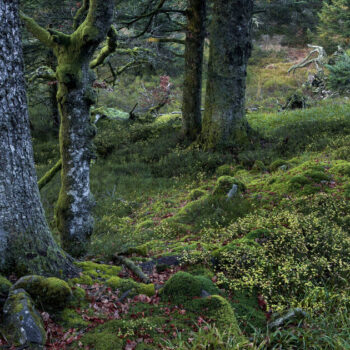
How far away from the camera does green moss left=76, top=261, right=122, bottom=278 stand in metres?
4.18

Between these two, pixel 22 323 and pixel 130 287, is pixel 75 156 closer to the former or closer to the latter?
pixel 130 287

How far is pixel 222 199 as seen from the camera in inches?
279

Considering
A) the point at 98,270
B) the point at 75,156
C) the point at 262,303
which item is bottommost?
the point at 262,303

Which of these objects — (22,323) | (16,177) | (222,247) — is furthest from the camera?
(222,247)

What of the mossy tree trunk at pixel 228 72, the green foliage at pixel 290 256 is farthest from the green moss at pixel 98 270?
the mossy tree trunk at pixel 228 72

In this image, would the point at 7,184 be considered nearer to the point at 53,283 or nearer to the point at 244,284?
the point at 53,283

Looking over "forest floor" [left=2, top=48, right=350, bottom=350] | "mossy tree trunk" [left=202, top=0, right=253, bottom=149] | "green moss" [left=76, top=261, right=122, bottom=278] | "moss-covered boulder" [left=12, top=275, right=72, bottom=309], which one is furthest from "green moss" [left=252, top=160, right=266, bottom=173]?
"moss-covered boulder" [left=12, top=275, right=72, bottom=309]

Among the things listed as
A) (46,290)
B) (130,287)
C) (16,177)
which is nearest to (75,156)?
(16,177)

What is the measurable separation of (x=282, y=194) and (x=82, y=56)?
4.72 metres

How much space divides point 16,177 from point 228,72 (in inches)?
325

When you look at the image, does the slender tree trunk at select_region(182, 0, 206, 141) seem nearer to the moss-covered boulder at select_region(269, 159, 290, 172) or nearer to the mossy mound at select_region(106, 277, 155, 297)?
the moss-covered boulder at select_region(269, 159, 290, 172)

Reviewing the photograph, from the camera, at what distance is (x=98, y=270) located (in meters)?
4.40

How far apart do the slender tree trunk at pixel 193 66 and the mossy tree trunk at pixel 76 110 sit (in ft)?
21.0

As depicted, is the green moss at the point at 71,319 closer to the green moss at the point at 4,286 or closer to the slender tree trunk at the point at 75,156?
the green moss at the point at 4,286
